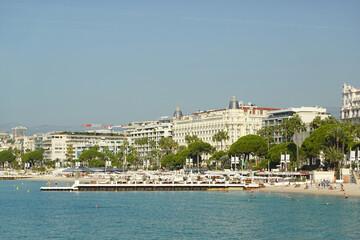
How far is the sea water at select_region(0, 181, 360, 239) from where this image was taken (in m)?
63.2

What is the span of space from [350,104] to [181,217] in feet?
378

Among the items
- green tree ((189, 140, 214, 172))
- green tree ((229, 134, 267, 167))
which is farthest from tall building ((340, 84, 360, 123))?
green tree ((189, 140, 214, 172))

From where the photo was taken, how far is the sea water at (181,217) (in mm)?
63250

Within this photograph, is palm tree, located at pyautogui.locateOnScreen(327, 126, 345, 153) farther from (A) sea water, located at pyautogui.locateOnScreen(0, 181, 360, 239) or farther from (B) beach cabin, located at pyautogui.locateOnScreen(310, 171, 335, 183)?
(A) sea water, located at pyautogui.locateOnScreen(0, 181, 360, 239)

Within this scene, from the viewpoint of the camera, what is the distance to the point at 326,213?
3031 inches

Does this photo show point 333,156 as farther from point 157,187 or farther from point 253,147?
point 253,147

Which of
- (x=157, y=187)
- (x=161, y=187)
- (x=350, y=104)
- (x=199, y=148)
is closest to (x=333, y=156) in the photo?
(x=161, y=187)

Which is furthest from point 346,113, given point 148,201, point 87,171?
point 148,201

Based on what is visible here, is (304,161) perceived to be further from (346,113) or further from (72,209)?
(72,209)

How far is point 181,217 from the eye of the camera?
7631cm

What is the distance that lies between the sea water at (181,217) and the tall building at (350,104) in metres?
79.0

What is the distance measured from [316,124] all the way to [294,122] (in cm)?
583

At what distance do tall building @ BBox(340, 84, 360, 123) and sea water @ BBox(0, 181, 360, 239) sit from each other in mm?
79029

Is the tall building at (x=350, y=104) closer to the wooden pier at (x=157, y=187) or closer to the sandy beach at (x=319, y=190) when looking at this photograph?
the sandy beach at (x=319, y=190)
